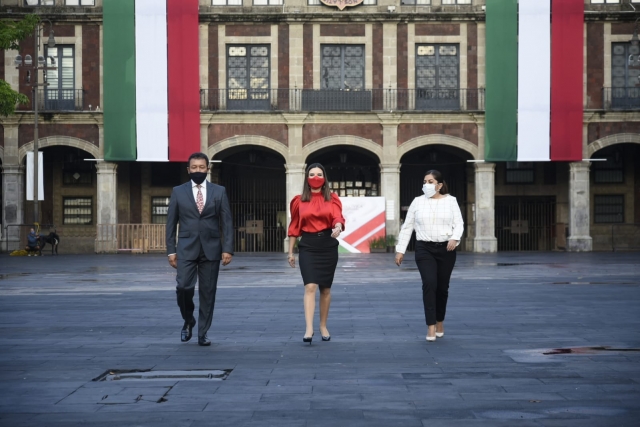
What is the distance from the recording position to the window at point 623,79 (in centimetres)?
3988

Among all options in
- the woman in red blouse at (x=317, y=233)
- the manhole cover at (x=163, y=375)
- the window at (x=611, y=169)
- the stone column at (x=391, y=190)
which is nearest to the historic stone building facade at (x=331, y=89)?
the stone column at (x=391, y=190)

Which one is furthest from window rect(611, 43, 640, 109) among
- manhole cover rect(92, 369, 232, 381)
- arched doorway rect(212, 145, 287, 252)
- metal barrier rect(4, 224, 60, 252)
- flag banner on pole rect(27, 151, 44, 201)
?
manhole cover rect(92, 369, 232, 381)

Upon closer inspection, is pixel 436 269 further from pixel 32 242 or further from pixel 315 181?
pixel 32 242

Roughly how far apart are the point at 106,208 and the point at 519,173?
53.7ft

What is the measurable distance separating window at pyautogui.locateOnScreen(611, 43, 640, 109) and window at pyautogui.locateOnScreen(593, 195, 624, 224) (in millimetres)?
4650

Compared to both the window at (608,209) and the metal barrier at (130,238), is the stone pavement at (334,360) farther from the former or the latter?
the window at (608,209)

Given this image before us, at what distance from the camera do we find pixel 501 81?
39250 millimetres

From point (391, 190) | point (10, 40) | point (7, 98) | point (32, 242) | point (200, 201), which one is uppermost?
point (10, 40)

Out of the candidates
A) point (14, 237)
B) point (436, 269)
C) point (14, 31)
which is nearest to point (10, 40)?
point (14, 31)

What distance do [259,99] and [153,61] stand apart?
4.12 meters

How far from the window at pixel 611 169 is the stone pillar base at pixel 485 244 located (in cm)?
626

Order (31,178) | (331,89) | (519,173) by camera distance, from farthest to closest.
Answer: (519,173) → (331,89) → (31,178)

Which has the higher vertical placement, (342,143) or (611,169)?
(342,143)

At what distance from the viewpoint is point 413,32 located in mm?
39656
